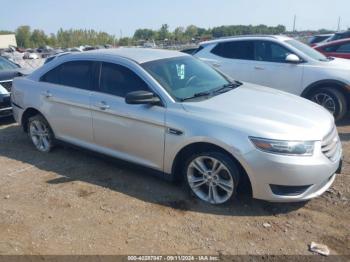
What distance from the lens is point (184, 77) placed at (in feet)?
14.6

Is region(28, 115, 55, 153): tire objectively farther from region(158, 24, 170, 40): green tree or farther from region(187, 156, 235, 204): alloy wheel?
region(158, 24, 170, 40): green tree

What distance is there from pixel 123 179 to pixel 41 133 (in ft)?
6.06

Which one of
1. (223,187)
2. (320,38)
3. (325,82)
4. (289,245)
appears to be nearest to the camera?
(289,245)

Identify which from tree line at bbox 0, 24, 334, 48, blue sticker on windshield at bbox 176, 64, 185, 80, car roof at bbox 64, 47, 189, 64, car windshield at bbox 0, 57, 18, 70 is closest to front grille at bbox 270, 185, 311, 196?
blue sticker on windshield at bbox 176, 64, 185, 80

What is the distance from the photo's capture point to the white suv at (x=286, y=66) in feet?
22.0

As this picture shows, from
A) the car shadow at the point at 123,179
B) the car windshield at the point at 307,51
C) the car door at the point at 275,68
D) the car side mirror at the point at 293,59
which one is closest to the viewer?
the car shadow at the point at 123,179

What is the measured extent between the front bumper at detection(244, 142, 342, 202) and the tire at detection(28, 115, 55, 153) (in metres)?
3.28

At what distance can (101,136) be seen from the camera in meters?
4.64

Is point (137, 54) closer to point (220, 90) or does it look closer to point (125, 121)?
point (125, 121)

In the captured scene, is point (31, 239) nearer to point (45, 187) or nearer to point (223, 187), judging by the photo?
point (45, 187)

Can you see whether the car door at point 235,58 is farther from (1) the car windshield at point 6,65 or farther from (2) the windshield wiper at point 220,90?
(1) the car windshield at point 6,65

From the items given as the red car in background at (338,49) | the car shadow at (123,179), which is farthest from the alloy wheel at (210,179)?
the red car in background at (338,49)

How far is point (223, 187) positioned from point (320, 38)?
16.2 meters

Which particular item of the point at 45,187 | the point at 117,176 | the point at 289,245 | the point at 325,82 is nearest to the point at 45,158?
the point at 45,187
